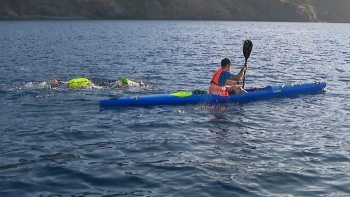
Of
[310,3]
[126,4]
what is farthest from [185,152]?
[310,3]

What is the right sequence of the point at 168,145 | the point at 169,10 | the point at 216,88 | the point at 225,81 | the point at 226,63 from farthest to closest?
1. the point at 169,10
2. the point at 216,88
3. the point at 225,81
4. the point at 226,63
5. the point at 168,145

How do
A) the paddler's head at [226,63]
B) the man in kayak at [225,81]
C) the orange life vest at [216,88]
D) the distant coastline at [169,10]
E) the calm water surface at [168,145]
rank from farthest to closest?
the distant coastline at [169,10] → the orange life vest at [216,88] → the man in kayak at [225,81] → the paddler's head at [226,63] → the calm water surface at [168,145]

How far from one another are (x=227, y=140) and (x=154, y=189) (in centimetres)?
382

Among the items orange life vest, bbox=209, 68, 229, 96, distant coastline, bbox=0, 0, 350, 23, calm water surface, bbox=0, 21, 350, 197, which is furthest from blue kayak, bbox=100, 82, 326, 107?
distant coastline, bbox=0, 0, 350, 23

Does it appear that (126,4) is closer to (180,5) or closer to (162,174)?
(180,5)

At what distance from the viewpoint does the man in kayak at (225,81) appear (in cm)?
1573

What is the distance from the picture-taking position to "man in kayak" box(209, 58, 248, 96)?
51.6 ft

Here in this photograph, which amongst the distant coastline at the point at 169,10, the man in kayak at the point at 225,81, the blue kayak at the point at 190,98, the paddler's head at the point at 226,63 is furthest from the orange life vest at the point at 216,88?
the distant coastline at the point at 169,10

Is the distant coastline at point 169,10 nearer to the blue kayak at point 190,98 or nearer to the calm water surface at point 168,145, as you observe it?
the calm water surface at point 168,145

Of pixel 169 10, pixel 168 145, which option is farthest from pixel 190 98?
pixel 169 10

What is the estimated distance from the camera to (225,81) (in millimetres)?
16266

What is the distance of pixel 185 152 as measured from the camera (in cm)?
1109

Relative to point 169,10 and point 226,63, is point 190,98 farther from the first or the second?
point 169,10

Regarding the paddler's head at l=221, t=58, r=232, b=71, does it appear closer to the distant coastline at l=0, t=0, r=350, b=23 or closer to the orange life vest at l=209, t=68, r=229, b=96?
the orange life vest at l=209, t=68, r=229, b=96
